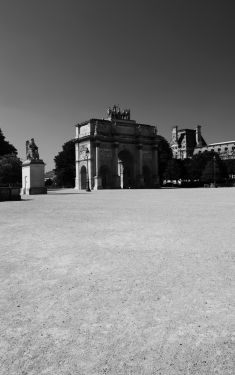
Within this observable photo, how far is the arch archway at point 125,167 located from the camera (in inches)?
2825

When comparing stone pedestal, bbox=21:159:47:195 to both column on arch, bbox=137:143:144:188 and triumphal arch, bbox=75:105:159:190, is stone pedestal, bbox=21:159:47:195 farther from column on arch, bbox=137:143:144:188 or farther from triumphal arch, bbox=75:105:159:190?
column on arch, bbox=137:143:144:188

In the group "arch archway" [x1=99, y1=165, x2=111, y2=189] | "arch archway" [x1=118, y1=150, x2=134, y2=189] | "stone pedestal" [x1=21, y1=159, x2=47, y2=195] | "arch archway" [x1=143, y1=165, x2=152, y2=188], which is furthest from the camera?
"arch archway" [x1=143, y1=165, x2=152, y2=188]

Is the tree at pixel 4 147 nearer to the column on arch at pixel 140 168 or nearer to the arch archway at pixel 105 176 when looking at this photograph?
the arch archway at pixel 105 176

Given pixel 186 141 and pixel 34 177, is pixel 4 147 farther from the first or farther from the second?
pixel 186 141

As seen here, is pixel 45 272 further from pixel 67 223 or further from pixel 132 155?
pixel 132 155

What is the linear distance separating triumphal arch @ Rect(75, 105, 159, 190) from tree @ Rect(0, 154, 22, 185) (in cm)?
1353

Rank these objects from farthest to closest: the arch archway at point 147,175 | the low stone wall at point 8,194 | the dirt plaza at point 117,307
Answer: the arch archway at point 147,175 < the low stone wall at point 8,194 < the dirt plaza at point 117,307

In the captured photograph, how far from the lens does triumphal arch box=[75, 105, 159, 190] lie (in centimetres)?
6619

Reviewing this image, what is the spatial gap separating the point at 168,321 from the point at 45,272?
2.64 m

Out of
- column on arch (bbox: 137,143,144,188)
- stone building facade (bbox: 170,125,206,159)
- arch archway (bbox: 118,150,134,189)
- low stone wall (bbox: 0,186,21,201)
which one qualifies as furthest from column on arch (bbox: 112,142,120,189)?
stone building facade (bbox: 170,125,206,159)

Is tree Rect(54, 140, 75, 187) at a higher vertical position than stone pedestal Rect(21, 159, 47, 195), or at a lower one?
higher

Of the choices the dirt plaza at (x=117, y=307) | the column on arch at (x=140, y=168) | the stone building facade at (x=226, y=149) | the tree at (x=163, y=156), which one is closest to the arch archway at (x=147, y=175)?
the column on arch at (x=140, y=168)

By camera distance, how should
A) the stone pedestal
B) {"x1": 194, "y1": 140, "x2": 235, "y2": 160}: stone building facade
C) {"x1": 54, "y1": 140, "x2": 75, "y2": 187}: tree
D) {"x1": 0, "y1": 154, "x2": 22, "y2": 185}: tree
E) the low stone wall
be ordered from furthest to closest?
{"x1": 194, "y1": 140, "x2": 235, "y2": 160}: stone building facade < {"x1": 54, "y1": 140, "x2": 75, "y2": 187}: tree < {"x1": 0, "y1": 154, "x2": 22, "y2": 185}: tree < the stone pedestal < the low stone wall

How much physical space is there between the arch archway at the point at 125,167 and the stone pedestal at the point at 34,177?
1249 inches
